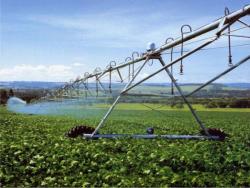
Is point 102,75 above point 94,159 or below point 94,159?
above

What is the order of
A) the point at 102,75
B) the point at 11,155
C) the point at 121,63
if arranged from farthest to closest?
the point at 102,75 < the point at 121,63 < the point at 11,155

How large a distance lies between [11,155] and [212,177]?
475cm

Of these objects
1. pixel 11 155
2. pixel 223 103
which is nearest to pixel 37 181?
pixel 11 155

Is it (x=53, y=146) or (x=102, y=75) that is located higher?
(x=102, y=75)

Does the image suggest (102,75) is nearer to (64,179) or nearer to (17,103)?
(64,179)

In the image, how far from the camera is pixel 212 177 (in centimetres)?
836

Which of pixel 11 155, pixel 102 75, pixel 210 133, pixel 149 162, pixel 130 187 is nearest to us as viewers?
pixel 130 187

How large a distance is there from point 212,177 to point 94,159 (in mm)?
2820

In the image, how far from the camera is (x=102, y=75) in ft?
70.5

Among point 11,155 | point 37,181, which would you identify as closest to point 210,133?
point 11,155

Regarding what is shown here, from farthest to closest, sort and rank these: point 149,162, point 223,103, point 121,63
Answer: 1. point 223,103
2. point 121,63
3. point 149,162

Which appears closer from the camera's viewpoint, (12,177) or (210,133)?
(12,177)

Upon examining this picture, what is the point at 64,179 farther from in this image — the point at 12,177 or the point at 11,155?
the point at 11,155

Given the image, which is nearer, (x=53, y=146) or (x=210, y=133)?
(x=53, y=146)
